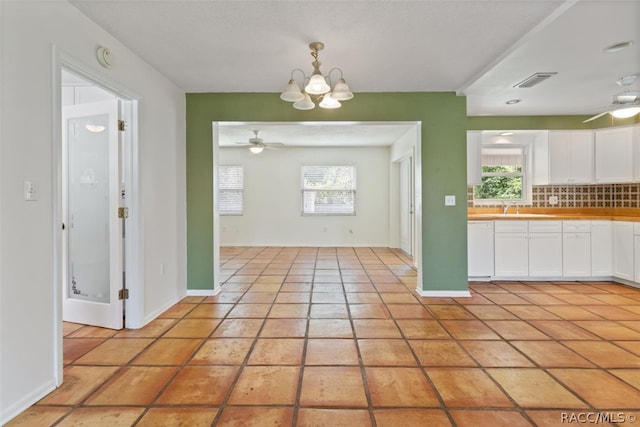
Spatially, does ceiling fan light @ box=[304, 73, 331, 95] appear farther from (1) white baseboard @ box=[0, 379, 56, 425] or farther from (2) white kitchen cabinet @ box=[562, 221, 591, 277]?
(2) white kitchen cabinet @ box=[562, 221, 591, 277]

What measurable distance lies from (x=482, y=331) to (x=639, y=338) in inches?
49.4

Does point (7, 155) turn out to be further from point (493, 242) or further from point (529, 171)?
point (529, 171)

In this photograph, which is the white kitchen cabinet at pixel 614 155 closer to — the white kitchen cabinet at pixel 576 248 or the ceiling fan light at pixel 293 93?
the white kitchen cabinet at pixel 576 248

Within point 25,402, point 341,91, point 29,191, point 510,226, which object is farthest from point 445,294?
point 29,191

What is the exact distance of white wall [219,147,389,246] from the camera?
806 centimetres

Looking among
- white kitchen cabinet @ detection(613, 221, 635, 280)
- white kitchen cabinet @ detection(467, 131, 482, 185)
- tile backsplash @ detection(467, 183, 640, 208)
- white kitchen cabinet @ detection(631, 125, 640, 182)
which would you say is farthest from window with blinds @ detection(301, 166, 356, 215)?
white kitchen cabinet @ detection(631, 125, 640, 182)

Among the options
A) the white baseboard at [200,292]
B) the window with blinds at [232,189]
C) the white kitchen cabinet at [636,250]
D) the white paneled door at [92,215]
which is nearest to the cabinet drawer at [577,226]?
the white kitchen cabinet at [636,250]

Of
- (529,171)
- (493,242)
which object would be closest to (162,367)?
(493,242)

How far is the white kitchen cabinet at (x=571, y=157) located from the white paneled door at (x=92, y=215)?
5.85m

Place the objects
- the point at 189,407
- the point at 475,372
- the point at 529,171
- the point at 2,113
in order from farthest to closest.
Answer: the point at 529,171 < the point at 475,372 < the point at 189,407 < the point at 2,113

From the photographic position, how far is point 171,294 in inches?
143

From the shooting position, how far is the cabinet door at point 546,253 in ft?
14.9

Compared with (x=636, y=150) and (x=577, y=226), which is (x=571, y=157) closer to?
(x=636, y=150)

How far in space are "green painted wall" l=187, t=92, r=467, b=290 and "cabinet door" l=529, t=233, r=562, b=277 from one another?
137cm
